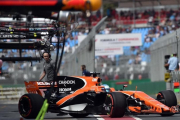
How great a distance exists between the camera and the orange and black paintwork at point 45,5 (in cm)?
505

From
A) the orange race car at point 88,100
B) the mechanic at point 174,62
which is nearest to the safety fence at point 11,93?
the mechanic at point 174,62

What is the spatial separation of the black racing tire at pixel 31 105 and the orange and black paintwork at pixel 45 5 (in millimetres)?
4528

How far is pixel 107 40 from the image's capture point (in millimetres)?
29297

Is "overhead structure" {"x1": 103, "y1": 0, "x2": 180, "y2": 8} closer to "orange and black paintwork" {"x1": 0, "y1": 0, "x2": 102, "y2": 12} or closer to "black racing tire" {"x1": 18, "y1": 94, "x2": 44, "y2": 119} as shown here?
"black racing tire" {"x1": 18, "y1": 94, "x2": 44, "y2": 119}

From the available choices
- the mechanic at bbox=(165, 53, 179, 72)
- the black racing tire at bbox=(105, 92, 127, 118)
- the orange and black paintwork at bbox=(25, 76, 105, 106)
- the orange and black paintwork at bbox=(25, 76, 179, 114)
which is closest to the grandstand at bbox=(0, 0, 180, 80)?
the mechanic at bbox=(165, 53, 179, 72)

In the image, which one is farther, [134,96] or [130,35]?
[130,35]

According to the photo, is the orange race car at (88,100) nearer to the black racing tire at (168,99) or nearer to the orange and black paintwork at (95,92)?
the orange and black paintwork at (95,92)

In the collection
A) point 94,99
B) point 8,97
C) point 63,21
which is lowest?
point 8,97

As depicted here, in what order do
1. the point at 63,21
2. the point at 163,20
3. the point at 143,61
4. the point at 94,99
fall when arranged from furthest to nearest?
the point at 163,20 < the point at 143,61 < the point at 94,99 < the point at 63,21

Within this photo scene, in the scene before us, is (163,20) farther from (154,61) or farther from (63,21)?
(63,21)

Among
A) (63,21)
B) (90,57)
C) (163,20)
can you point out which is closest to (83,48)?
(90,57)

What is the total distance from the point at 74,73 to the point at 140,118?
12.4 metres

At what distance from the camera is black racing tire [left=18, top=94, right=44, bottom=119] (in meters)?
9.59

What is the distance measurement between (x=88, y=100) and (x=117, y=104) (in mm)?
734
